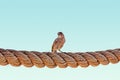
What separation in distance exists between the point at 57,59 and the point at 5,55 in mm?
164

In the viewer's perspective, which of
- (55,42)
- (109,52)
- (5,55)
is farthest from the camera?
(55,42)

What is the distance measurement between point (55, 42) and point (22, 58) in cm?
40

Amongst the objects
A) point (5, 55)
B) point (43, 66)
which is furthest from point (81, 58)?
point (5, 55)

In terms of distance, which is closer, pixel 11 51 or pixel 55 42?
pixel 11 51

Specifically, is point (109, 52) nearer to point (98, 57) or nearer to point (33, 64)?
point (98, 57)

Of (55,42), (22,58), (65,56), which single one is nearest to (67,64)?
(65,56)

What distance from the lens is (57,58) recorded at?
0.90 metres

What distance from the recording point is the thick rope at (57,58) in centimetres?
84

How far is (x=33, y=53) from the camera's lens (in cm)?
89

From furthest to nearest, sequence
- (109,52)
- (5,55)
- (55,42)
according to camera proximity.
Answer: (55,42), (109,52), (5,55)

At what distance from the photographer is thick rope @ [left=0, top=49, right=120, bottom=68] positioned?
0.84 m

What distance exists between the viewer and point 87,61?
91 centimetres

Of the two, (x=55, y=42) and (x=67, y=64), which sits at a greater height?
(x=55, y=42)

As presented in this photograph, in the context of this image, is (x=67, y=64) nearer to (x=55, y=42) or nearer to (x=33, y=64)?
(x=33, y=64)
